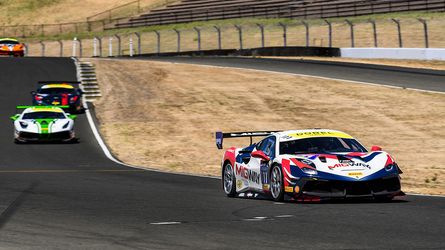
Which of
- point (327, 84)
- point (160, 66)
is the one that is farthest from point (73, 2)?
point (327, 84)

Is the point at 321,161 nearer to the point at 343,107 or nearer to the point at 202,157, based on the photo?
the point at 202,157

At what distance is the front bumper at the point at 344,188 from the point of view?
15.5 meters

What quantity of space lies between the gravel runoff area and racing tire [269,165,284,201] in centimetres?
443

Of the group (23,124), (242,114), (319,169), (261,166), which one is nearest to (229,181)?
(261,166)

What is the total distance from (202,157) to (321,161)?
13.7m

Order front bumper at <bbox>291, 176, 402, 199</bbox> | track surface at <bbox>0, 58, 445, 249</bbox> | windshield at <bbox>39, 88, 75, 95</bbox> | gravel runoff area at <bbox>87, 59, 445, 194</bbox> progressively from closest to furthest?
track surface at <bbox>0, 58, 445, 249</bbox>, front bumper at <bbox>291, 176, 402, 199</bbox>, gravel runoff area at <bbox>87, 59, 445, 194</bbox>, windshield at <bbox>39, 88, 75, 95</bbox>

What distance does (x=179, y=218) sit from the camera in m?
13.7

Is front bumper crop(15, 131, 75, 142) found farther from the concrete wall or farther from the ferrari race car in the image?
the concrete wall

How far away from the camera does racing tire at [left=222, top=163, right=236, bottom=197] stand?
18.0 meters

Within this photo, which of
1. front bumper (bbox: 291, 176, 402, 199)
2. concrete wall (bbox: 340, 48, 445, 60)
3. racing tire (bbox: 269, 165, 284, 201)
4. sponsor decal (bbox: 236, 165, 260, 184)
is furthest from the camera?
concrete wall (bbox: 340, 48, 445, 60)

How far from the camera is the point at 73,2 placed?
12194 centimetres

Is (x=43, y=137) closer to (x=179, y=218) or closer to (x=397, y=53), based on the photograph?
(x=179, y=218)

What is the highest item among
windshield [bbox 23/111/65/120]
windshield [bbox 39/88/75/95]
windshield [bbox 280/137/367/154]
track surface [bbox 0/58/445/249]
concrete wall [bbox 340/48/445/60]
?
concrete wall [bbox 340/48/445/60]

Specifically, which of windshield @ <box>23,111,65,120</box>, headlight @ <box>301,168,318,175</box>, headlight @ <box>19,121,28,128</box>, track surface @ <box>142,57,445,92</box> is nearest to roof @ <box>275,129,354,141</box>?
headlight @ <box>301,168,318,175</box>
